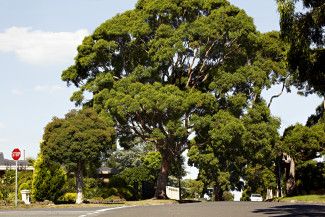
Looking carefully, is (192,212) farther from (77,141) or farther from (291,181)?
(291,181)

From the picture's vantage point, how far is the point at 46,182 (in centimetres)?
4219

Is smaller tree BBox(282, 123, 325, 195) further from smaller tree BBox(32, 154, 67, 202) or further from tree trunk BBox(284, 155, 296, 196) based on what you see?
smaller tree BBox(32, 154, 67, 202)

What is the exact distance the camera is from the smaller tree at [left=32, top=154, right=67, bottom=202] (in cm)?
4181

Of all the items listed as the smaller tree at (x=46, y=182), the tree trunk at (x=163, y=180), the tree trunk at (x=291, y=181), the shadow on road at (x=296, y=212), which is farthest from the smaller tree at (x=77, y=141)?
the tree trunk at (x=291, y=181)

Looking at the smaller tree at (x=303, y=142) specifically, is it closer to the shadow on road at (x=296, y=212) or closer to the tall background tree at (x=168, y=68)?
the tall background tree at (x=168, y=68)

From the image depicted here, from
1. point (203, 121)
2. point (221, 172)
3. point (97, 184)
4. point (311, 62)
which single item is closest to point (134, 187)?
point (97, 184)

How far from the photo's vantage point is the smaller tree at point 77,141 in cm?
3581

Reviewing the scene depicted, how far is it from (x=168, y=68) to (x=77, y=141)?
12.4 m

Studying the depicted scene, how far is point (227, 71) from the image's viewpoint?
45.9 meters

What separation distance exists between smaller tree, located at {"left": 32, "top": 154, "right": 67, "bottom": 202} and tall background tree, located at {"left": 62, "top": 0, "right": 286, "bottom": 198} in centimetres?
615

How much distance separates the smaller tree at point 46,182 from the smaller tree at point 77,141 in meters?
4.79

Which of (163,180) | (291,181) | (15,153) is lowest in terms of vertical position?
(291,181)

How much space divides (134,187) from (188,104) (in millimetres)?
15202

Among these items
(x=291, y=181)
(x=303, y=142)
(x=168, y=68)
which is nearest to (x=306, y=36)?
(x=168, y=68)
